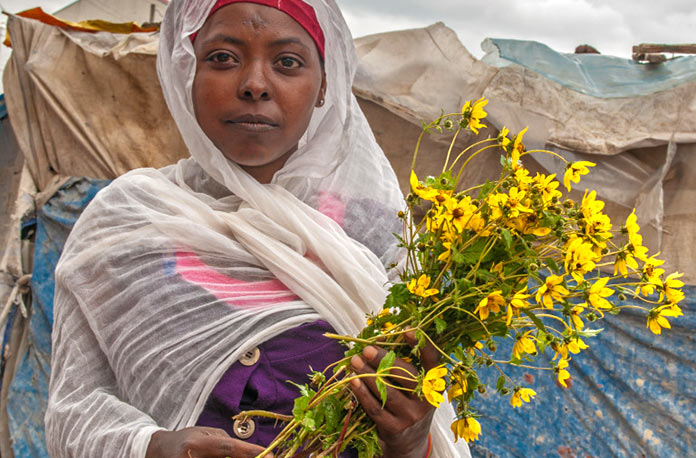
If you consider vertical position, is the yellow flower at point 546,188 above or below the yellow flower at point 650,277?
above

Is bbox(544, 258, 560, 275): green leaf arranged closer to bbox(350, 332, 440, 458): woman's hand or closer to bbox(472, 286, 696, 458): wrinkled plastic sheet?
bbox(350, 332, 440, 458): woman's hand

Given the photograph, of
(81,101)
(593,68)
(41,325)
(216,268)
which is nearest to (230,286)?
(216,268)

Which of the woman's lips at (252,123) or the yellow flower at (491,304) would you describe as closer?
the yellow flower at (491,304)

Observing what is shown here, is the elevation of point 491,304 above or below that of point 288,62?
below

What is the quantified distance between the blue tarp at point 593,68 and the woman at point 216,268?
2.74 meters

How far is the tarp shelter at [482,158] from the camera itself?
3289mm

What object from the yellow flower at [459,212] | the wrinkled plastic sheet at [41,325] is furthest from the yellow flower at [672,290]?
the wrinkled plastic sheet at [41,325]

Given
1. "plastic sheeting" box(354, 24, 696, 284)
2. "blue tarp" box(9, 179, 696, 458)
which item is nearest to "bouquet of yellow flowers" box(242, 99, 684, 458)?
"blue tarp" box(9, 179, 696, 458)

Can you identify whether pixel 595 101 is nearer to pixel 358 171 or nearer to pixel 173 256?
pixel 358 171

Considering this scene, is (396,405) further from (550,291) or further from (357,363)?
(550,291)

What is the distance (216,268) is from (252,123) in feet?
1.08

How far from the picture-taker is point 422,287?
1.04 m

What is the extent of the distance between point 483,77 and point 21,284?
294cm

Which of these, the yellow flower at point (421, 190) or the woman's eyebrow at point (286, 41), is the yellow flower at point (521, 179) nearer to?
the yellow flower at point (421, 190)
